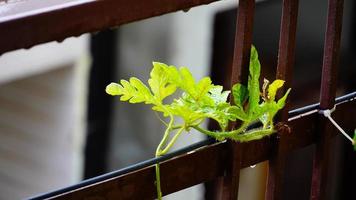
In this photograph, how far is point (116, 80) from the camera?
13.0 ft

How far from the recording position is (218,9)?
3594 millimetres

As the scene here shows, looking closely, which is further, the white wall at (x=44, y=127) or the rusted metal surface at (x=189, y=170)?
the white wall at (x=44, y=127)

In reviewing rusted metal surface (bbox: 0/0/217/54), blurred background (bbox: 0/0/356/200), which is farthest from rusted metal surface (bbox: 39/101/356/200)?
blurred background (bbox: 0/0/356/200)

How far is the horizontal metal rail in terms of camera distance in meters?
0.71

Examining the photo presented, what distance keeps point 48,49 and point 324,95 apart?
2781 millimetres

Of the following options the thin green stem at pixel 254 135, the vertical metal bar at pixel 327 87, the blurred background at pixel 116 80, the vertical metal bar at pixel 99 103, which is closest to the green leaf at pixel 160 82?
the thin green stem at pixel 254 135

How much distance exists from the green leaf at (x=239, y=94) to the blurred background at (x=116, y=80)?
2.71m

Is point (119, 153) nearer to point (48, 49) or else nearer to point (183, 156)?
point (48, 49)


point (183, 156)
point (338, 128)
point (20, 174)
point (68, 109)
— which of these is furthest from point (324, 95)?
point (20, 174)

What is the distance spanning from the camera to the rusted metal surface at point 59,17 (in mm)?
598

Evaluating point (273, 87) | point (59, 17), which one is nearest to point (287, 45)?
point (273, 87)

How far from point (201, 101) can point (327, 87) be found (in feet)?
0.72

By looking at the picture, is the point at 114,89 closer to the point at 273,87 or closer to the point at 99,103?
the point at 273,87

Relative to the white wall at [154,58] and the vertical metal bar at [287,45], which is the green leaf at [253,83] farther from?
the white wall at [154,58]
